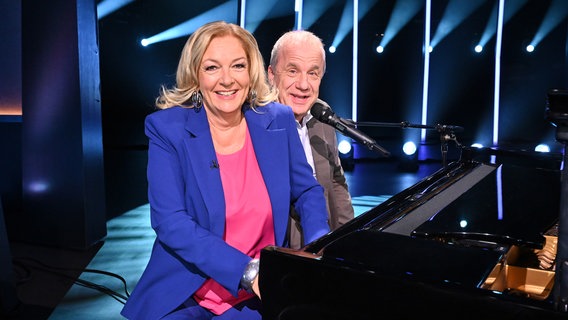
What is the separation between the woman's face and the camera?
1.51m

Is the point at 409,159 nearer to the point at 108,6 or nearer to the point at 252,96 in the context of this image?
the point at 108,6

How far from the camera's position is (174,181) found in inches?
56.9

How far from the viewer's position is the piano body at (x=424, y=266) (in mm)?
778

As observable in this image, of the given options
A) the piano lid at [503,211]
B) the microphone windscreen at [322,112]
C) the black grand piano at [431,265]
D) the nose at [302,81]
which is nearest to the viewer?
the black grand piano at [431,265]

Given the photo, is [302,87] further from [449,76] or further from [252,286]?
[449,76]

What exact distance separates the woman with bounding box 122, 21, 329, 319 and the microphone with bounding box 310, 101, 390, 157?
0.19 m

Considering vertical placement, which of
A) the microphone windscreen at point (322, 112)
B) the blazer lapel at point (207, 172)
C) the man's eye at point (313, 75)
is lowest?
the blazer lapel at point (207, 172)

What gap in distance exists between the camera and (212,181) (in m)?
1.47

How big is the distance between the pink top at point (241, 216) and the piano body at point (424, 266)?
1.20 ft

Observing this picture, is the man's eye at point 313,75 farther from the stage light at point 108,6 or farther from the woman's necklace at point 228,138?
the stage light at point 108,6

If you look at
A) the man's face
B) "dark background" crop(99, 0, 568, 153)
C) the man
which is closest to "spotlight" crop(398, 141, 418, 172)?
"dark background" crop(99, 0, 568, 153)

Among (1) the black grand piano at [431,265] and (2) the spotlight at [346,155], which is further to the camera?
(2) the spotlight at [346,155]

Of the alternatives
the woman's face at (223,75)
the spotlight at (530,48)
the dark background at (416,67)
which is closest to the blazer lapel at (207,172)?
the woman's face at (223,75)

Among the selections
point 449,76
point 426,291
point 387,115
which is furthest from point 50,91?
point 449,76
